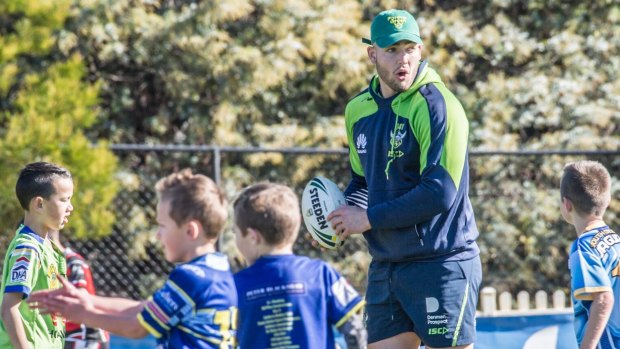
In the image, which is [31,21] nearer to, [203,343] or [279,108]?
[279,108]

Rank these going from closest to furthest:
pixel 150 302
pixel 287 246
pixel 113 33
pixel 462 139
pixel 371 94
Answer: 1. pixel 150 302
2. pixel 287 246
3. pixel 462 139
4. pixel 371 94
5. pixel 113 33

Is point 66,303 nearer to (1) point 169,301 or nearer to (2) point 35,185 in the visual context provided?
(1) point 169,301

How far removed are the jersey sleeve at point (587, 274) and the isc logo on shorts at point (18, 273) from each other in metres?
2.47

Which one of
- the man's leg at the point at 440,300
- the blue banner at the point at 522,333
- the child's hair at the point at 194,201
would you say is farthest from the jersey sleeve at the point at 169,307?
the blue banner at the point at 522,333

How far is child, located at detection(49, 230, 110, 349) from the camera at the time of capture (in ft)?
17.6

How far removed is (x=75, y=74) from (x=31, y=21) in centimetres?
Result: 81

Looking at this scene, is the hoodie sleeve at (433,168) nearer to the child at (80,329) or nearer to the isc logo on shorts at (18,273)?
the isc logo on shorts at (18,273)

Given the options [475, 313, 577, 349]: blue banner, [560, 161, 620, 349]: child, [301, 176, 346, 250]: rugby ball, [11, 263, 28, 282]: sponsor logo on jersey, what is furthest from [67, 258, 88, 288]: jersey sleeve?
[475, 313, 577, 349]: blue banner

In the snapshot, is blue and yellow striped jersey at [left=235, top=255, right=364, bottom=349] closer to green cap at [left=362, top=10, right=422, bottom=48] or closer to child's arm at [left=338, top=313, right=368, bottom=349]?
child's arm at [left=338, top=313, right=368, bottom=349]

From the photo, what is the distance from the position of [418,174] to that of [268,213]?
107 centimetres

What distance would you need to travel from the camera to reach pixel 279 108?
1060cm

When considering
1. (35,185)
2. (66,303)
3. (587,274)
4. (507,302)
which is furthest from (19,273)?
(507,302)

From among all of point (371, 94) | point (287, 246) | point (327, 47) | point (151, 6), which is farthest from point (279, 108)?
point (287, 246)

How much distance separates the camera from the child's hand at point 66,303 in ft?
10.9
